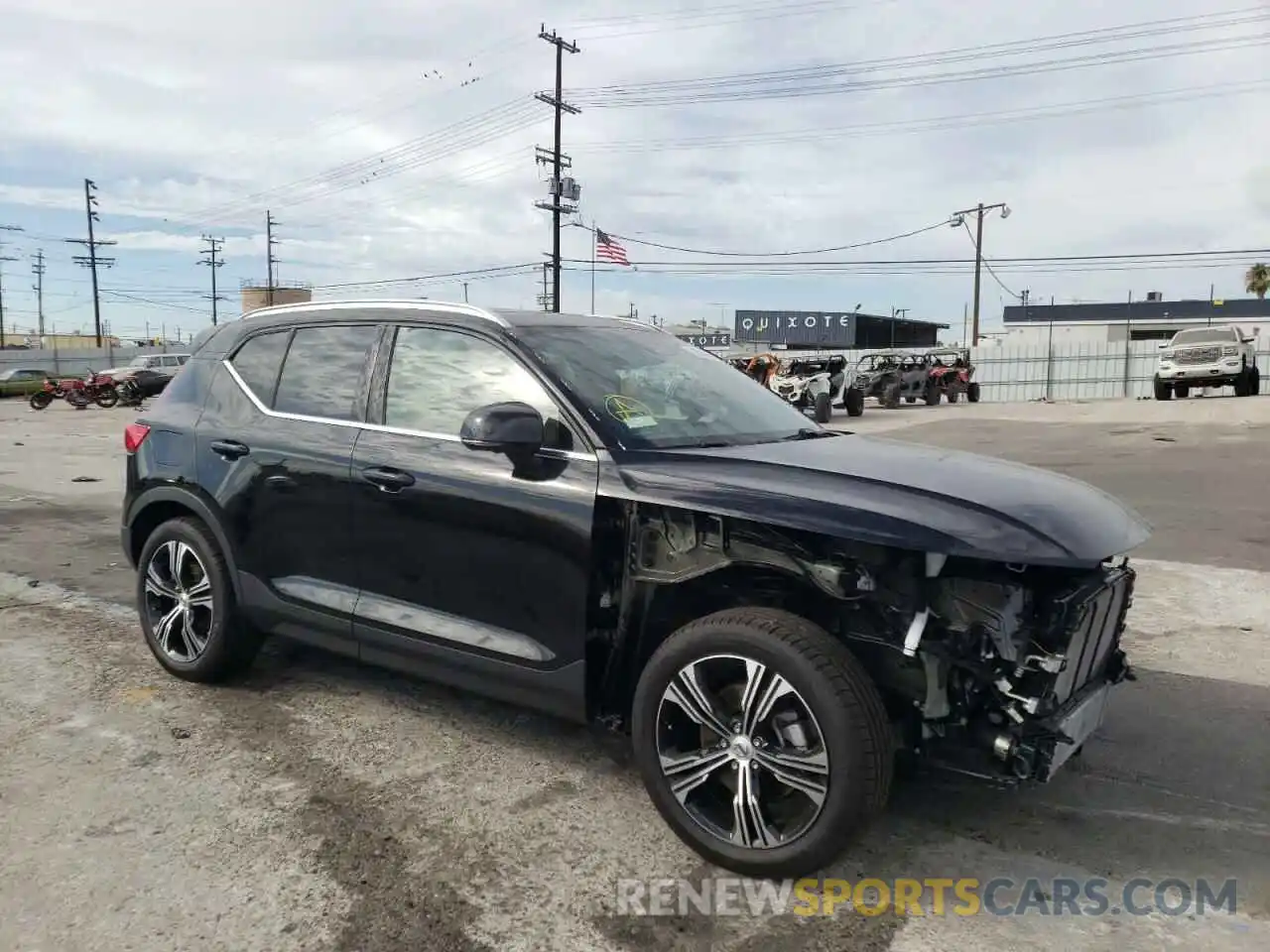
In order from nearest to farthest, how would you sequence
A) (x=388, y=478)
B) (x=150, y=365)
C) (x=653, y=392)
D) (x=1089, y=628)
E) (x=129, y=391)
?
1. (x=1089, y=628)
2. (x=388, y=478)
3. (x=653, y=392)
4. (x=129, y=391)
5. (x=150, y=365)

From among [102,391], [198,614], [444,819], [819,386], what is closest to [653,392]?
[444,819]

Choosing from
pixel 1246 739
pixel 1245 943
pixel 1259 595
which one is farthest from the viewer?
pixel 1259 595

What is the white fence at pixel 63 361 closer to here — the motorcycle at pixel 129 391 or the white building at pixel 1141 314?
the motorcycle at pixel 129 391

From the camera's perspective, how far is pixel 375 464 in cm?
366

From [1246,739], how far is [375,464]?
143 inches

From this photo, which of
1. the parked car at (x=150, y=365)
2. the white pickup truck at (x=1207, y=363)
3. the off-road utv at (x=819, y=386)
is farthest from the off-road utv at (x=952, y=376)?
the parked car at (x=150, y=365)

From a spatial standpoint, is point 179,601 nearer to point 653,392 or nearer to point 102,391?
point 653,392

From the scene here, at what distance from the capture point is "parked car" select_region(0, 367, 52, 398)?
4109 centimetres

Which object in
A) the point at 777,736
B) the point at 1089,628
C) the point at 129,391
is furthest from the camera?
the point at 129,391

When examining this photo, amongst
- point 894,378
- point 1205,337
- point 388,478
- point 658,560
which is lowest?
point 658,560

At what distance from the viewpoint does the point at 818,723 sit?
2664 mm

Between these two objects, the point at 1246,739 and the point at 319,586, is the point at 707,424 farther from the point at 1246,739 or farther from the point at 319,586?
the point at 1246,739

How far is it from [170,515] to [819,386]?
63.4ft

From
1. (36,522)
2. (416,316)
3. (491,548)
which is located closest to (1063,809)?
(491,548)
